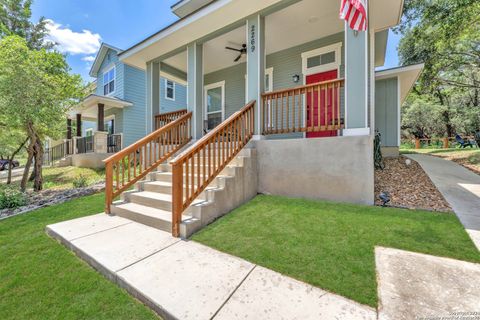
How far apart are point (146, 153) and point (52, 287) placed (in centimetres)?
296

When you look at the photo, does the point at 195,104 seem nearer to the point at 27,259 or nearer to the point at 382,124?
the point at 27,259

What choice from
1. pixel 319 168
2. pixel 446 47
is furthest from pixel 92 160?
pixel 446 47

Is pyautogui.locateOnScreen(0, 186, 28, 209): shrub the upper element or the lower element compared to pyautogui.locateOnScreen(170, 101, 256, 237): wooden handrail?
lower

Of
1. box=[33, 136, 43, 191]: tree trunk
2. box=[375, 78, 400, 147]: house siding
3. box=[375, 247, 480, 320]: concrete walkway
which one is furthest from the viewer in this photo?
box=[33, 136, 43, 191]: tree trunk

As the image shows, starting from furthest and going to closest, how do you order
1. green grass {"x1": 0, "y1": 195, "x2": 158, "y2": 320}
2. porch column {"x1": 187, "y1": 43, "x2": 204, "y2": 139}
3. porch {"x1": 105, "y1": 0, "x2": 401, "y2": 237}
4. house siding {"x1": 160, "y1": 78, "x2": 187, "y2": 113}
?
house siding {"x1": 160, "y1": 78, "x2": 187, "y2": 113}, porch column {"x1": 187, "y1": 43, "x2": 204, "y2": 139}, porch {"x1": 105, "y1": 0, "x2": 401, "y2": 237}, green grass {"x1": 0, "y1": 195, "x2": 158, "y2": 320}

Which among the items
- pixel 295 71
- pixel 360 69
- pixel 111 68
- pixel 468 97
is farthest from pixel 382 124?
pixel 468 97

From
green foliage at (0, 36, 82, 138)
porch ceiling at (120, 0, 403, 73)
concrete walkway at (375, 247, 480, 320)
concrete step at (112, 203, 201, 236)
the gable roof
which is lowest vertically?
concrete walkway at (375, 247, 480, 320)

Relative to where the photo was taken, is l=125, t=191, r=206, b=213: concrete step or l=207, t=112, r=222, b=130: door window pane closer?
l=125, t=191, r=206, b=213: concrete step

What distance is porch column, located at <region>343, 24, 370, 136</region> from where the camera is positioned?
3.85 m

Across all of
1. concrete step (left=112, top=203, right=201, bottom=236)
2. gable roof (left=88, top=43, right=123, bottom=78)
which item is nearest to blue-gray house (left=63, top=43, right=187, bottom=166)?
gable roof (left=88, top=43, right=123, bottom=78)

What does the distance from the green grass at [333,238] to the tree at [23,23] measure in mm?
22091

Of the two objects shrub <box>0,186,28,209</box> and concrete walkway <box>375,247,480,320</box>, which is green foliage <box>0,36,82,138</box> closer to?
shrub <box>0,186,28,209</box>

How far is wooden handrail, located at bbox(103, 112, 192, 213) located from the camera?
4.08m

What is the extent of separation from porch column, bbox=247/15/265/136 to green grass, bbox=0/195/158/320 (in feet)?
12.2
